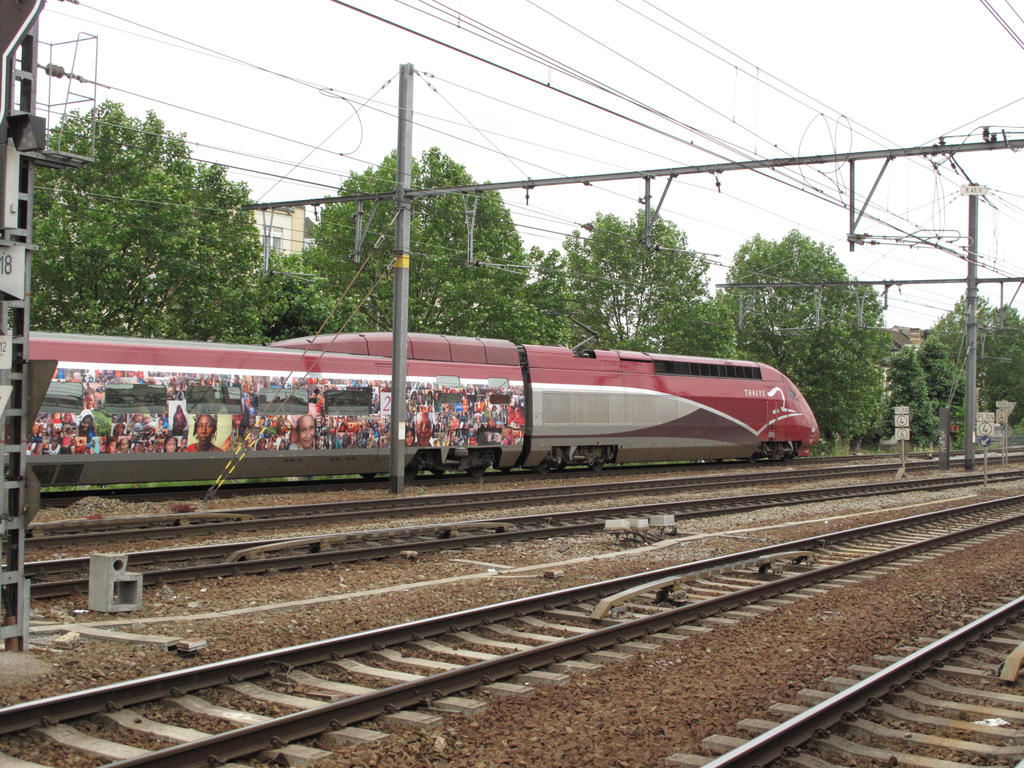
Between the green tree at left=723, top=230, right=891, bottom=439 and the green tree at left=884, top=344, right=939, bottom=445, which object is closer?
the green tree at left=723, top=230, right=891, bottom=439

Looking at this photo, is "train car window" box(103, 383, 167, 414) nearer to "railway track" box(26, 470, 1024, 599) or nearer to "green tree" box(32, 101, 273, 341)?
"railway track" box(26, 470, 1024, 599)

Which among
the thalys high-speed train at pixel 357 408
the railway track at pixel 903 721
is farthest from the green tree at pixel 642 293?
the railway track at pixel 903 721

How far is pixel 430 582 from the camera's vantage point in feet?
34.6

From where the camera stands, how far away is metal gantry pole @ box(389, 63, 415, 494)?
63.0ft

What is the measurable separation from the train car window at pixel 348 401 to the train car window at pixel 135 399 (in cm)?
384

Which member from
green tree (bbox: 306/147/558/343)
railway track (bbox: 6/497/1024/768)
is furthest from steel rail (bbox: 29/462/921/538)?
green tree (bbox: 306/147/558/343)

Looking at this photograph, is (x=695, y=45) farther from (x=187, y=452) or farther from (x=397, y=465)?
(x=187, y=452)

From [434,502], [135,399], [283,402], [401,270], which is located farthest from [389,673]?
[283,402]

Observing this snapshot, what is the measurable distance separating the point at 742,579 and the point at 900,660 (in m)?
3.72

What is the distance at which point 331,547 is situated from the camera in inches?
507

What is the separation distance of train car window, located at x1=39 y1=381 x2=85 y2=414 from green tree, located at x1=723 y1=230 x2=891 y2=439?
42514 mm

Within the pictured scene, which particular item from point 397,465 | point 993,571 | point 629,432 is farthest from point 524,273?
point 993,571

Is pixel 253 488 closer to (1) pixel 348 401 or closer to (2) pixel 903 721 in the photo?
(1) pixel 348 401

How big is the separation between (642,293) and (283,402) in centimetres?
3837
